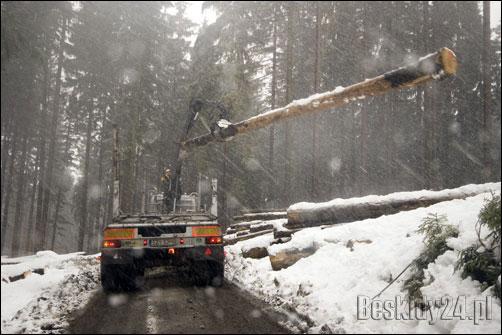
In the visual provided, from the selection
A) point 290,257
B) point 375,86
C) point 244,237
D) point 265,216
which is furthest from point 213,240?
point 265,216

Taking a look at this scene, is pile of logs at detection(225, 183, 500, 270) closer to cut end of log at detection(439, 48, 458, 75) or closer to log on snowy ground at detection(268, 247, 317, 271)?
log on snowy ground at detection(268, 247, 317, 271)

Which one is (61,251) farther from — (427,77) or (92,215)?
(427,77)

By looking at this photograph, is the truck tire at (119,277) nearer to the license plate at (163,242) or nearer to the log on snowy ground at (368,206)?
the license plate at (163,242)

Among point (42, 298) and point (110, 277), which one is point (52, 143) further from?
point (42, 298)

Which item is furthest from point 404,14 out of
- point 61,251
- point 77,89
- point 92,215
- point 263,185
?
point 61,251

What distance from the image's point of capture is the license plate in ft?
24.5

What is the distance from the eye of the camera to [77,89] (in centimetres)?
2723

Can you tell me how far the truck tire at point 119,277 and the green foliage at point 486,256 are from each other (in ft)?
18.5

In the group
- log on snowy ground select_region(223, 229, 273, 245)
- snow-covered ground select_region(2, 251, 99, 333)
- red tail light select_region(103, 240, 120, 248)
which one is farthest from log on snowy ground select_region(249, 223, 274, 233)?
red tail light select_region(103, 240, 120, 248)

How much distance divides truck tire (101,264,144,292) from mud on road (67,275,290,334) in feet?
0.68

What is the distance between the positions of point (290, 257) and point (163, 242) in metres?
2.75

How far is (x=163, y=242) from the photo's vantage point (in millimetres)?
7516

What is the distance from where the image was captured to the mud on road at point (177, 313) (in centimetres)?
496

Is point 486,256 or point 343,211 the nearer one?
point 486,256
